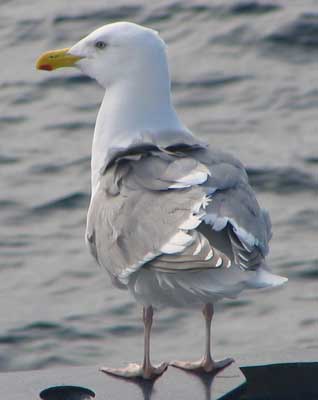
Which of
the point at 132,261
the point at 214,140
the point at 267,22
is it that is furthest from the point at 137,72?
the point at 267,22

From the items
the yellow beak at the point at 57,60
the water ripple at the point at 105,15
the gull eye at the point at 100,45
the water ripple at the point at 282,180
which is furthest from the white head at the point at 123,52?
→ the water ripple at the point at 105,15

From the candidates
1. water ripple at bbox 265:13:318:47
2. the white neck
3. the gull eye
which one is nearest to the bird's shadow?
the white neck

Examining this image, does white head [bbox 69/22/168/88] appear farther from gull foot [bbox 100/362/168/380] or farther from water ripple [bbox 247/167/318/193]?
water ripple [bbox 247/167/318/193]

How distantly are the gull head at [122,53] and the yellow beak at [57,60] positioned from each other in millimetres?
67

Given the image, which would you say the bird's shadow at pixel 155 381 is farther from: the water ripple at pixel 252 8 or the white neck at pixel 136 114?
Result: the water ripple at pixel 252 8

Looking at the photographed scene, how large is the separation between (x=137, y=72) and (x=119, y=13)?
547 centimetres

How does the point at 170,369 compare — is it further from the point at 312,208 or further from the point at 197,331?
the point at 312,208

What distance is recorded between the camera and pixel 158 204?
4.95 m

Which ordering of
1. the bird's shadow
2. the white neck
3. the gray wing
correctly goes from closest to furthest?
the gray wing
the bird's shadow
the white neck

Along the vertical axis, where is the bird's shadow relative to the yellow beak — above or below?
below

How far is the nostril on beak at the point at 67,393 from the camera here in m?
4.74

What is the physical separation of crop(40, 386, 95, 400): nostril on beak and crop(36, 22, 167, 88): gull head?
51.4 inches

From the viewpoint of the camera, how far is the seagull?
4691 mm

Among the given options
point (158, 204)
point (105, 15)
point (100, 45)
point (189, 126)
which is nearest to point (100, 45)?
point (100, 45)
